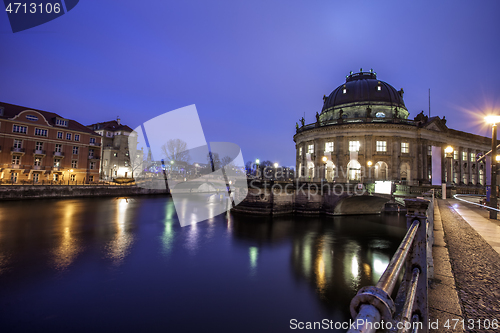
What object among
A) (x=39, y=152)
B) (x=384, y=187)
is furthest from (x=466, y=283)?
(x=39, y=152)

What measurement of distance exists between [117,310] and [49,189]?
4167cm

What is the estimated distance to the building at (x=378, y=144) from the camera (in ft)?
137

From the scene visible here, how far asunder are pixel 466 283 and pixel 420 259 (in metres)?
1.64

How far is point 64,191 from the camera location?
1725 inches

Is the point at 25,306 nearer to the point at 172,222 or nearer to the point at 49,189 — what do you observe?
the point at 172,222

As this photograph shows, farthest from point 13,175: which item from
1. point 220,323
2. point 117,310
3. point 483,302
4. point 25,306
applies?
point 483,302

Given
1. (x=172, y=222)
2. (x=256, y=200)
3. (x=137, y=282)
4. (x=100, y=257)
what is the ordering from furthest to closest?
(x=256, y=200) < (x=172, y=222) < (x=100, y=257) < (x=137, y=282)

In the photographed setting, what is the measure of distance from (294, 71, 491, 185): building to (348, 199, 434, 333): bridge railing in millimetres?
36709

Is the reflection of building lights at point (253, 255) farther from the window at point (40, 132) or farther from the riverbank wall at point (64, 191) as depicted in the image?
the window at point (40, 132)

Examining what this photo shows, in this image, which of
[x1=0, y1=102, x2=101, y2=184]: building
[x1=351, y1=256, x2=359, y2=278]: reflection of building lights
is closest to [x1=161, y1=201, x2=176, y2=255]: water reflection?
[x1=351, y1=256, x2=359, y2=278]: reflection of building lights

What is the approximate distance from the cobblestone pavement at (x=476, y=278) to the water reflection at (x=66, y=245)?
18389 millimetres

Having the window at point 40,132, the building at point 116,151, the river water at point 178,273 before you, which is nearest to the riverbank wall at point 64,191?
the window at point 40,132

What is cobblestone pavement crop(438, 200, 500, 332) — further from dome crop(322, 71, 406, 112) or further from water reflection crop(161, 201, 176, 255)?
dome crop(322, 71, 406, 112)

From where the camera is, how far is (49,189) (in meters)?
42.1
